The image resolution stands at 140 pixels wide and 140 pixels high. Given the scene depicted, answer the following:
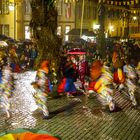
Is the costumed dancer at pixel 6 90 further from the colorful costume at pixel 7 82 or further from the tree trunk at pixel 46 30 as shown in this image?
the tree trunk at pixel 46 30

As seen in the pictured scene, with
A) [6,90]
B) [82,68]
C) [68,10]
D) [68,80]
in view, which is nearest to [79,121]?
[6,90]

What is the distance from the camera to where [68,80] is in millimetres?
14633

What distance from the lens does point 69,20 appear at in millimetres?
46219

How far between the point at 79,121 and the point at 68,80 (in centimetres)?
399

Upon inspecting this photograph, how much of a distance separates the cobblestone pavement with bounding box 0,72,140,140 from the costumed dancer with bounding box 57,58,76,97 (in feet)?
2.44

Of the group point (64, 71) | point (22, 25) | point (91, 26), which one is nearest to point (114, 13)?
point (91, 26)

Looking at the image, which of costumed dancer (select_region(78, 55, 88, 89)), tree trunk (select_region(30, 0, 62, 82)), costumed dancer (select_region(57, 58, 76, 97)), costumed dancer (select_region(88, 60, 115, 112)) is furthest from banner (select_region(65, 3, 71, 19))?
costumed dancer (select_region(88, 60, 115, 112))

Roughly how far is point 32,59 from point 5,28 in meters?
21.7

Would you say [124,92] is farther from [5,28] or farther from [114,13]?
[114,13]

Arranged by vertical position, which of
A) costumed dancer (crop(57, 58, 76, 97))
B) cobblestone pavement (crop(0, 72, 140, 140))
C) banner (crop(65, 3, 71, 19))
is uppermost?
banner (crop(65, 3, 71, 19))

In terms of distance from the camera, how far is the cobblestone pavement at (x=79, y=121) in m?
9.50

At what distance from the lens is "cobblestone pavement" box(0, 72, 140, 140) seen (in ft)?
31.2

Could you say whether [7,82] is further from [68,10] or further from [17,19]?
[17,19]

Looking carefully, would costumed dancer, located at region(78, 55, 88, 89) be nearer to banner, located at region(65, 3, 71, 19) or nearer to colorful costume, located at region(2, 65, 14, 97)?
colorful costume, located at region(2, 65, 14, 97)
